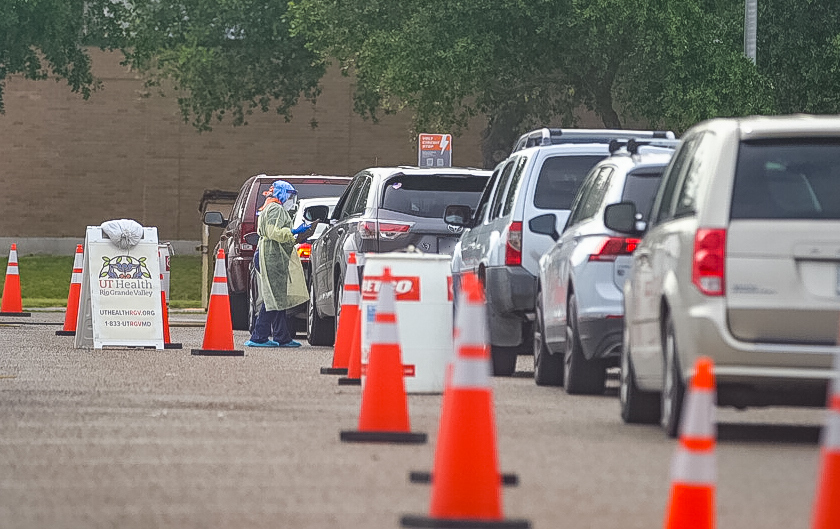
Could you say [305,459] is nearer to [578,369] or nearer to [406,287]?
[406,287]

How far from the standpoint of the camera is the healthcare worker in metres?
20.9

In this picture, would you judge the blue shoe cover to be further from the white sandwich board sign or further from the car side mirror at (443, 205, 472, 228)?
the car side mirror at (443, 205, 472, 228)

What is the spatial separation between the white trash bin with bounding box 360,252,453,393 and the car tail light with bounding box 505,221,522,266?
2.02 m

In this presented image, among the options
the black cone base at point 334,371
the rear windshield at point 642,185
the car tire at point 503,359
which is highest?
the rear windshield at point 642,185

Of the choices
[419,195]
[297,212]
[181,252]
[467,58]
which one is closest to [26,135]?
[181,252]

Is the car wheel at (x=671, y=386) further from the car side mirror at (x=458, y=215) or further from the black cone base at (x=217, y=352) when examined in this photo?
the black cone base at (x=217, y=352)

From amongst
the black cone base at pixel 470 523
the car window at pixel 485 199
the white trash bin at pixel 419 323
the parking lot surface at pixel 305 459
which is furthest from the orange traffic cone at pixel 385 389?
the car window at pixel 485 199

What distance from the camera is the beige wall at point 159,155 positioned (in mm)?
51812

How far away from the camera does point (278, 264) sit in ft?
68.9

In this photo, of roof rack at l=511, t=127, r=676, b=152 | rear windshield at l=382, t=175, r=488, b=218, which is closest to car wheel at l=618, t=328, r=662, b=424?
roof rack at l=511, t=127, r=676, b=152

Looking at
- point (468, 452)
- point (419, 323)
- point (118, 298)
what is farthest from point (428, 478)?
point (118, 298)

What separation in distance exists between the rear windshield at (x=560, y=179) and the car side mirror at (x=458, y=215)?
1488 millimetres

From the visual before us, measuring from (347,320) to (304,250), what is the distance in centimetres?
777

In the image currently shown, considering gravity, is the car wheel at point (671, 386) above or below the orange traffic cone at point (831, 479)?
below
